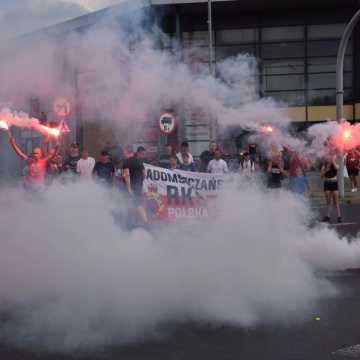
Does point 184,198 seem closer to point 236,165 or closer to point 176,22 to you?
point 236,165

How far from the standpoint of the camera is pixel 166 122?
33.1ft

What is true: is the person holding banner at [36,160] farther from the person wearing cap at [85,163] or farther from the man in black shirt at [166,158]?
the man in black shirt at [166,158]

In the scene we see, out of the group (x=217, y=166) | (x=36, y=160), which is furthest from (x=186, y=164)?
(x=36, y=160)

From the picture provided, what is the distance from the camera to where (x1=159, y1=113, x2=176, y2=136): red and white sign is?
393 inches

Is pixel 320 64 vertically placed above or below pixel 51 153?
above

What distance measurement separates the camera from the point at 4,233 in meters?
5.43

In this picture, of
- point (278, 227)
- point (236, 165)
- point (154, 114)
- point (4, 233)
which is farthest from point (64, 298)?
point (236, 165)

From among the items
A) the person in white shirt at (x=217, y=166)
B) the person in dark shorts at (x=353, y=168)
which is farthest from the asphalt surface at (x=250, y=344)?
the person in dark shorts at (x=353, y=168)

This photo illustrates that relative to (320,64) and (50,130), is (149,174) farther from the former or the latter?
(320,64)

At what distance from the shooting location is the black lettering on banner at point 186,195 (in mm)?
10633

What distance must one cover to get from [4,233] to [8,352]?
1269 millimetres

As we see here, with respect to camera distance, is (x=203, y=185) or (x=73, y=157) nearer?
(x=73, y=157)

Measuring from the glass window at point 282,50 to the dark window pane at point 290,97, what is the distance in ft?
4.71

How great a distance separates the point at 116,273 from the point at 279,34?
1871cm
